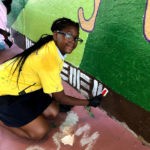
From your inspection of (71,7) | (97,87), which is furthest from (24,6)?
(97,87)

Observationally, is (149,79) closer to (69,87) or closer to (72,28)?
(72,28)

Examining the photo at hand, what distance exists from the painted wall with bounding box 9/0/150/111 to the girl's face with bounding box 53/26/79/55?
377 mm

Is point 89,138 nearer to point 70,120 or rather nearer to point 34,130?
point 70,120

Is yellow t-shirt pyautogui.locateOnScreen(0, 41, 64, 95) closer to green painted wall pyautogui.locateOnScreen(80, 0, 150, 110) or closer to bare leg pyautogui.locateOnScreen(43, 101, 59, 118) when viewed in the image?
bare leg pyautogui.locateOnScreen(43, 101, 59, 118)

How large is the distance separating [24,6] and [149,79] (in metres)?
2.31

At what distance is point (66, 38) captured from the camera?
78.9 inches

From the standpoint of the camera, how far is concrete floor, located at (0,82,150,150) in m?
2.16

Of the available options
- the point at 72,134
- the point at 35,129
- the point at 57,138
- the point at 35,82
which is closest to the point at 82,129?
the point at 72,134

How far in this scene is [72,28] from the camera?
6.61 ft

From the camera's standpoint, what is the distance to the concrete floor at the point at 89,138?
2156 millimetres

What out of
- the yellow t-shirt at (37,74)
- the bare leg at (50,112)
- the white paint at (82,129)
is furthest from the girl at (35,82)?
the white paint at (82,129)

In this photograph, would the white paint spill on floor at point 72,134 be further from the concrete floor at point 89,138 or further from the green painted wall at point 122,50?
the green painted wall at point 122,50

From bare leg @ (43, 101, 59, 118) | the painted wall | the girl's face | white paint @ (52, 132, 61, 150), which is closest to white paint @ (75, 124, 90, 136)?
white paint @ (52, 132, 61, 150)

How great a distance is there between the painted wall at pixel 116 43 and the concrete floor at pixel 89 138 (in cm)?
30
